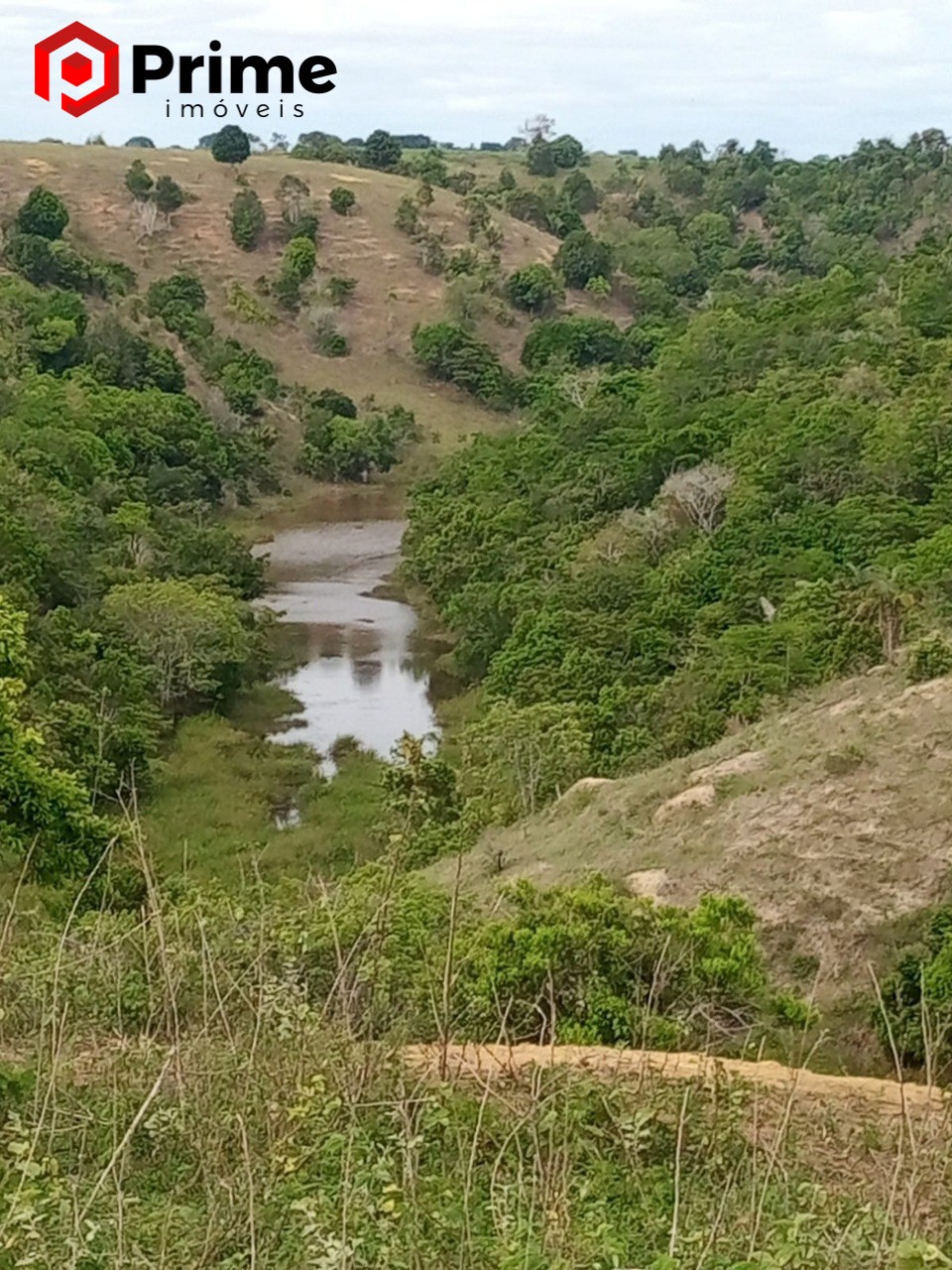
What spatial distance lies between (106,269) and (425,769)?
41054mm

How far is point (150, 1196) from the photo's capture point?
19.9 ft

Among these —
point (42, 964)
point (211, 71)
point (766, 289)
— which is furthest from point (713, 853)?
point (766, 289)

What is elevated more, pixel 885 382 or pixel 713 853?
pixel 885 382

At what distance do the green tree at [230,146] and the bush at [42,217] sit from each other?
11312 mm

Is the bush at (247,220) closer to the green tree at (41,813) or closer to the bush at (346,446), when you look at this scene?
the bush at (346,446)

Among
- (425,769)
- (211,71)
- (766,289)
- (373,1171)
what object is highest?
(211,71)

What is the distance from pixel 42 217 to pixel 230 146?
1274 centimetres

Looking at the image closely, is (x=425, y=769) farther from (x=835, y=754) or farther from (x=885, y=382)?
(x=885, y=382)

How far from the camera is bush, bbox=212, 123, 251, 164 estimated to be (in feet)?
226

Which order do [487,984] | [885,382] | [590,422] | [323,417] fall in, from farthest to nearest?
1. [323,417]
2. [590,422]
3. [885,382]
4. [487,984]

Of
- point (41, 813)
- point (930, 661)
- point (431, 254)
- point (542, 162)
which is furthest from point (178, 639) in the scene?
point (542, 162)

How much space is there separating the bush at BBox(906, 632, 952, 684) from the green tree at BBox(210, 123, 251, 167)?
182 feet

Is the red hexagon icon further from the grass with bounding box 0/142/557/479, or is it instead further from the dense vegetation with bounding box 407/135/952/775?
the grass with bounding box 0/142/557/479

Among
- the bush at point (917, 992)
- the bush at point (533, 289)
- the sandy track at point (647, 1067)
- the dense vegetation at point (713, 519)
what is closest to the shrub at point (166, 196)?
the bush at point (533, 289)
